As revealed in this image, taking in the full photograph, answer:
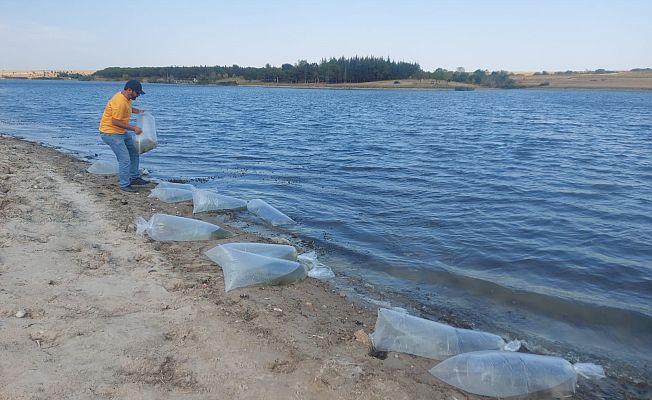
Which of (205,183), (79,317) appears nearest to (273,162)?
(205,183)

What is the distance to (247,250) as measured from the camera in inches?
239

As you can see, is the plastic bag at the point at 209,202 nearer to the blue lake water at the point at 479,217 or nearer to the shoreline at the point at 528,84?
the blue lake water at the point at 479,217

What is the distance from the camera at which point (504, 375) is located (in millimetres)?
3939

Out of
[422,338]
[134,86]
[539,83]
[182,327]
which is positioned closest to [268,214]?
[134,86]

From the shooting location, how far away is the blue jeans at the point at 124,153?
898cm

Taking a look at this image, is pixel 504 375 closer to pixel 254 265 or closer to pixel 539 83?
pixel 254 265

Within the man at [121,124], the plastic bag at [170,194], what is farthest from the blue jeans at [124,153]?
the plastic bag at [170,194]

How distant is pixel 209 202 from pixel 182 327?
15.5 feet

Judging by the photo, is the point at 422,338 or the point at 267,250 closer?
the point at 422,338

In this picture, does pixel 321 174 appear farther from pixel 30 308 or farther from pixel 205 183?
pixel 30 308

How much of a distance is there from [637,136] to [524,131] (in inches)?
199

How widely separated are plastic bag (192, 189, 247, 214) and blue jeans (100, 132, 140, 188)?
1.52 meters

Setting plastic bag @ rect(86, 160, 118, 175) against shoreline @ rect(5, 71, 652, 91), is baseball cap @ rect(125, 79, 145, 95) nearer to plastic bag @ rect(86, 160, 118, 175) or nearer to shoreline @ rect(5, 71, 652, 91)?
plastic bag @ rect(86, 160, 118, 175)

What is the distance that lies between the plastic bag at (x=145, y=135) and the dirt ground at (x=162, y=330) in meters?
3.41
